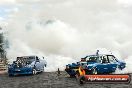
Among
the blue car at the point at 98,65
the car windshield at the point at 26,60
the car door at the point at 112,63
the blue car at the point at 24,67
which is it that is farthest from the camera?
the car windshield at the point at 26,60

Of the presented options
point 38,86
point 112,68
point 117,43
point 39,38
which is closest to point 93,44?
point 117,43

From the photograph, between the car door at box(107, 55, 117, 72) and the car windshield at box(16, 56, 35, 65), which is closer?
the car door at box(107, 55, 117, 72)

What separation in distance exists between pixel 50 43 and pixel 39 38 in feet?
7.07

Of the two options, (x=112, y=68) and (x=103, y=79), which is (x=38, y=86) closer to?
(x=103, y=79)

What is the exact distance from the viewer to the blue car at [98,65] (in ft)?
76.1

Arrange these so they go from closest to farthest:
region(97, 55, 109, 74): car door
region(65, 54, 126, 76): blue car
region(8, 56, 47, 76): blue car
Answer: region(65, 54, 126, 76): blue car, region(97, 55, 109, 74): car door, region(8, 56, 47, 76): blue car

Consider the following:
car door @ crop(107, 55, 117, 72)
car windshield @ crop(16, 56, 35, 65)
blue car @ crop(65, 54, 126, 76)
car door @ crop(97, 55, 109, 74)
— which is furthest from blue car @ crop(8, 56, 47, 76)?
car door @ crop(107, 55, 117, 72)

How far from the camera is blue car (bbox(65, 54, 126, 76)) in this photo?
23.2 metres

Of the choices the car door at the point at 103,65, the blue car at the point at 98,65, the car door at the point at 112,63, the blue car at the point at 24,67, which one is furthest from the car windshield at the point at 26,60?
the car door at the point at 112,63

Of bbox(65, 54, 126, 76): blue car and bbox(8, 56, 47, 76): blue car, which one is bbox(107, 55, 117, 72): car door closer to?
bbox(65, 54, 126, 76): blue car

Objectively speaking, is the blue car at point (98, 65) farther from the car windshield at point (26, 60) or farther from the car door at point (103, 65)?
the car windshield at point (26, 60)

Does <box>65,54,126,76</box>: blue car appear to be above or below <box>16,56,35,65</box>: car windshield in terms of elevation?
below

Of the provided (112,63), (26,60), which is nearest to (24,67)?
(26,60)

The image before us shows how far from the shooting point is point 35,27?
182ft
